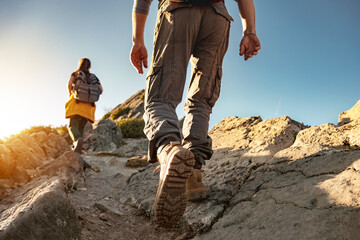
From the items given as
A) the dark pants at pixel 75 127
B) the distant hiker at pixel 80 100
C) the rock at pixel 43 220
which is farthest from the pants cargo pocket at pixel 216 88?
the dark pants at pixel 75 127

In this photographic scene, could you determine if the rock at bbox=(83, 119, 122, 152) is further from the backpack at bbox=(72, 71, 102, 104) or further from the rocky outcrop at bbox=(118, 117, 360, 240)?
the rocky outcrop at bbox=(118, 117, 360, 240)

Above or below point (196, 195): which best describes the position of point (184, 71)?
above

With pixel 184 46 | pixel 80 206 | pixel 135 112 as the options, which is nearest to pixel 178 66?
pixel 184 46

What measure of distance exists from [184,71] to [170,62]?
12cm

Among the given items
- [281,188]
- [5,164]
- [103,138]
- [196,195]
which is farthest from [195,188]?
[103,138]

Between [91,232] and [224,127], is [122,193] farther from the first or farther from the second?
[224,127]

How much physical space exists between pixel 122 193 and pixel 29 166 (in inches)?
55.1

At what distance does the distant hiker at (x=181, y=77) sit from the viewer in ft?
4.59

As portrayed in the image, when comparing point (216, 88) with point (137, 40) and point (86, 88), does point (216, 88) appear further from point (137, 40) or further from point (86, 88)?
point (86, 88)

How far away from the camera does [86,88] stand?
470 centimetres

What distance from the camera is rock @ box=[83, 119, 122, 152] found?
898 cm

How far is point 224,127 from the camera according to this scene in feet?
14.0

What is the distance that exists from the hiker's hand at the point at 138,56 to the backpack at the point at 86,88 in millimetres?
3047

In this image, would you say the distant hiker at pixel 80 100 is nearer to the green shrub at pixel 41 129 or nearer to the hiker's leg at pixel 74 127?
the hiker's leg at pixel 74 127
